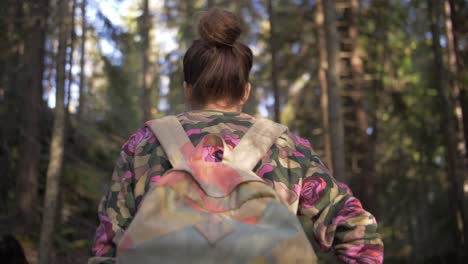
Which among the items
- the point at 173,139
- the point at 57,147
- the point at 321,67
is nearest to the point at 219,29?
the point at 173,139

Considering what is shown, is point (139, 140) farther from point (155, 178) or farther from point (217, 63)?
point (217, 63)

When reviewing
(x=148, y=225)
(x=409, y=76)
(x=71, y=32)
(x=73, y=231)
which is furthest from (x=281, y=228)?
(x=409, y=76)

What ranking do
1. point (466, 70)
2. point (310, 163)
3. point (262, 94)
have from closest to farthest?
1. point (310, 163)
2. point (466, 70)
3. point (262, 94)

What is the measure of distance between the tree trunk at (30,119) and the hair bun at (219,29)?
932cm

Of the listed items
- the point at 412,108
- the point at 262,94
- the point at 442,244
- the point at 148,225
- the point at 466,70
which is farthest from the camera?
the point at 262,94

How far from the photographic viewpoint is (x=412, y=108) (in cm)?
1722

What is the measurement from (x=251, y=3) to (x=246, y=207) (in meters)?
16.8

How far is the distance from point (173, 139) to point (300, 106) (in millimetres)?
15397

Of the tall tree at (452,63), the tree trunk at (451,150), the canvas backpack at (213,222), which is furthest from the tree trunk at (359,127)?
the canvas backpack at (213,222)

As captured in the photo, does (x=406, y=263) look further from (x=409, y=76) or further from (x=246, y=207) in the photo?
(x=246, y=207)

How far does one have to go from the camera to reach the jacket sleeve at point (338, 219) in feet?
6.30

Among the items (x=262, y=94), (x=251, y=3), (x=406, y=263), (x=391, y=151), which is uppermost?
(x=251, y=3)

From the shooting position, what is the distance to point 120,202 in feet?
6.53

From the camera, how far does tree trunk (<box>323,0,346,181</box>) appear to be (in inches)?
436
